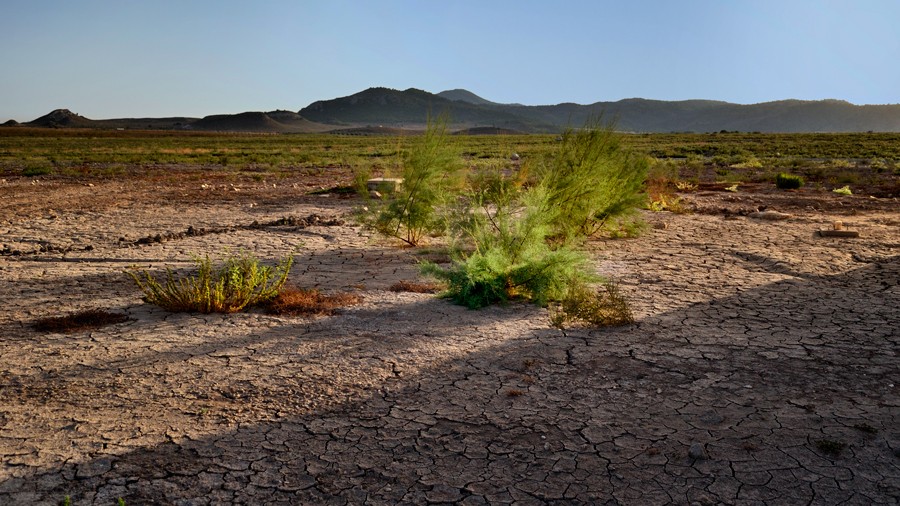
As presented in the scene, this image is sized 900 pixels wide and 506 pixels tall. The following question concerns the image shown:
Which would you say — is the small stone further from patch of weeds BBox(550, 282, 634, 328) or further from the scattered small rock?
the scattered small rock

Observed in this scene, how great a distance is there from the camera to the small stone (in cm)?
455

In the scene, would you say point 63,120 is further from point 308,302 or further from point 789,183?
point 308,302

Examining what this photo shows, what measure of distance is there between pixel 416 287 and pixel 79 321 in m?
3.71

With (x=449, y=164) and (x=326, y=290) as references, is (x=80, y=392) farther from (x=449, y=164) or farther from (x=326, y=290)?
(x=449, y=164)

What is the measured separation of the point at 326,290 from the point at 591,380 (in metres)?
4.12

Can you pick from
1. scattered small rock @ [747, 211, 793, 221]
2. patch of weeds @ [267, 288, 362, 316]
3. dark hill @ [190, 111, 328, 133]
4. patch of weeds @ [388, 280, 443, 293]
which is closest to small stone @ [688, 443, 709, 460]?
patch of weeds @ [267, 288, 362, 316]

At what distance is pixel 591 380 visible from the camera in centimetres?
591

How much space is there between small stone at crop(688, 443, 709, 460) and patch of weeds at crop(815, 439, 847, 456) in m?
0.74

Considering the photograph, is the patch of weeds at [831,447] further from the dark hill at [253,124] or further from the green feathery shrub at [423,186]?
the dark hill at [253,124]

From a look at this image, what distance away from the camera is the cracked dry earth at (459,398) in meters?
4.28

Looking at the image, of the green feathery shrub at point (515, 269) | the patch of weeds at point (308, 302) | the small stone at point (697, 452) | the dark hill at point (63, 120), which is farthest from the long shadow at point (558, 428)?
the dark hill at point (63, 120)

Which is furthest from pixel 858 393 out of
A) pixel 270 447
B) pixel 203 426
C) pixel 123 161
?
pixel 123 161

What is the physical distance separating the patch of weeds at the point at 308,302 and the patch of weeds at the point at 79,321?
1537 mm

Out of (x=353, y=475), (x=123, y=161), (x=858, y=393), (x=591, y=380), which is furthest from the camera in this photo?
(x=123, y=161)
